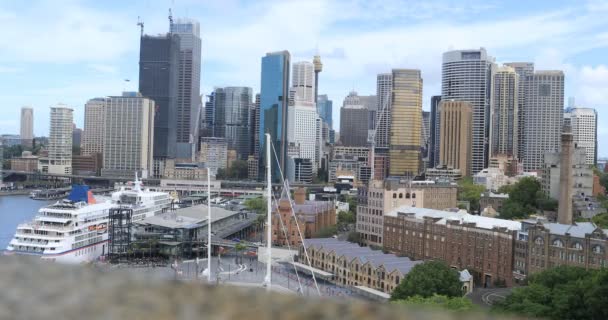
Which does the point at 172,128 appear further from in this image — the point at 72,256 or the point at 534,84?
the point at 72,256

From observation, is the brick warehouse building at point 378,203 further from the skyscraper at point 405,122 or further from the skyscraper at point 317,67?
the skyscraper at point 317,67

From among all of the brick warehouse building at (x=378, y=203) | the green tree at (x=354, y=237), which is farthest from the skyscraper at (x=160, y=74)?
the green tree at (x=354, y=237)

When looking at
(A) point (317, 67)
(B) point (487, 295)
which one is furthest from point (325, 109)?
(B) point (487, 295)

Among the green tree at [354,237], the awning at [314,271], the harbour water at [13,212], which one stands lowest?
the harbour water at [13,212]

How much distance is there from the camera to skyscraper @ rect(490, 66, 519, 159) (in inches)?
2456

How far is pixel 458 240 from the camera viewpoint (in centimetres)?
1894

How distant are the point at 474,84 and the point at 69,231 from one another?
5078cm

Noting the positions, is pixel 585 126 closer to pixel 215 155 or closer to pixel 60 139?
pixel 215 155

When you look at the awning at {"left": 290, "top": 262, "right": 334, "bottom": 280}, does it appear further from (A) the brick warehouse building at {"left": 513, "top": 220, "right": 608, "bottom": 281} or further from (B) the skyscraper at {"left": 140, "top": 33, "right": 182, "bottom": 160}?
(B) the skyscraper at {"left": 140, "top": 33, "right": 182, "bottom": 160}

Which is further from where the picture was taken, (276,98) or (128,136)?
(128,136)

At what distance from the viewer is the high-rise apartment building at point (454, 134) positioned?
51.6 metres

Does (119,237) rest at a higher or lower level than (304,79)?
lower

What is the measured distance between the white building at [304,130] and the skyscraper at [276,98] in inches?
265

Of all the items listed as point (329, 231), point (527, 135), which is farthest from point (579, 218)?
point (527, 135)
